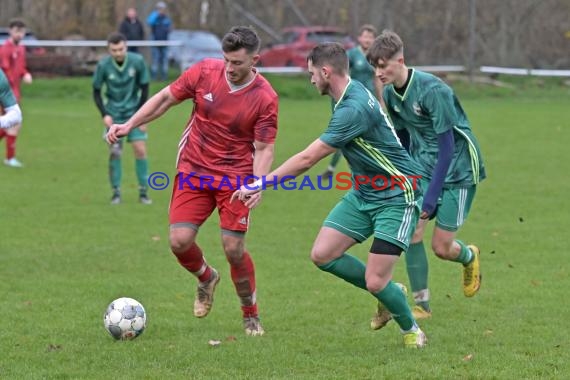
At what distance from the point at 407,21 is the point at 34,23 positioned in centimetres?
1081

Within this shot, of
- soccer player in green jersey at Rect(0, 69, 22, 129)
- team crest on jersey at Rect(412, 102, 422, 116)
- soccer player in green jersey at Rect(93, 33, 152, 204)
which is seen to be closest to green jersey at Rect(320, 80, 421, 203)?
team crest on jersey at Rect(412, 102, 422, 116)

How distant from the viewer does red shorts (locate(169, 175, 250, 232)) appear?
6.55 meters

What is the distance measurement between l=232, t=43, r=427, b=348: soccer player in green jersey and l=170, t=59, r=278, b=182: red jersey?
2.45 ft

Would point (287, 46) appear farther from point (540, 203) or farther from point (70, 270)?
point (70, 270)

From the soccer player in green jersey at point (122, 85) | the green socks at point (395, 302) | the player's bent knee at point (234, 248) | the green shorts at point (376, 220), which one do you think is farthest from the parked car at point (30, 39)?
the green socks at point (395, 302)

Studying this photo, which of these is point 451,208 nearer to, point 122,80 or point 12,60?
point 122,80

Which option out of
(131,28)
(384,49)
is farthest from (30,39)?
(384,49)

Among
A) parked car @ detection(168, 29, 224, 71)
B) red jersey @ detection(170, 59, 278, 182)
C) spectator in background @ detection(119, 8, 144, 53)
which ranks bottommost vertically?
parked car @ detection(168, 29, 224, 71)

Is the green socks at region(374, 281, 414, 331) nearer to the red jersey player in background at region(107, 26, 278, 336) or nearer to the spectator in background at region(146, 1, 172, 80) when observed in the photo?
the red jersey player in background at region(107, 26, 278, 336)

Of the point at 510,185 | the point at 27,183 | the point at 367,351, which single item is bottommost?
the point at 27,183

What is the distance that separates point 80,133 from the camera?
1877cm

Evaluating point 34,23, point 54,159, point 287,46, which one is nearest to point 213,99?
point 54,159

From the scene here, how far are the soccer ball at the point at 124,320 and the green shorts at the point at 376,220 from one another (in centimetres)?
135

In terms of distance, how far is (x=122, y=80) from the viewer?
1200 centimetres
